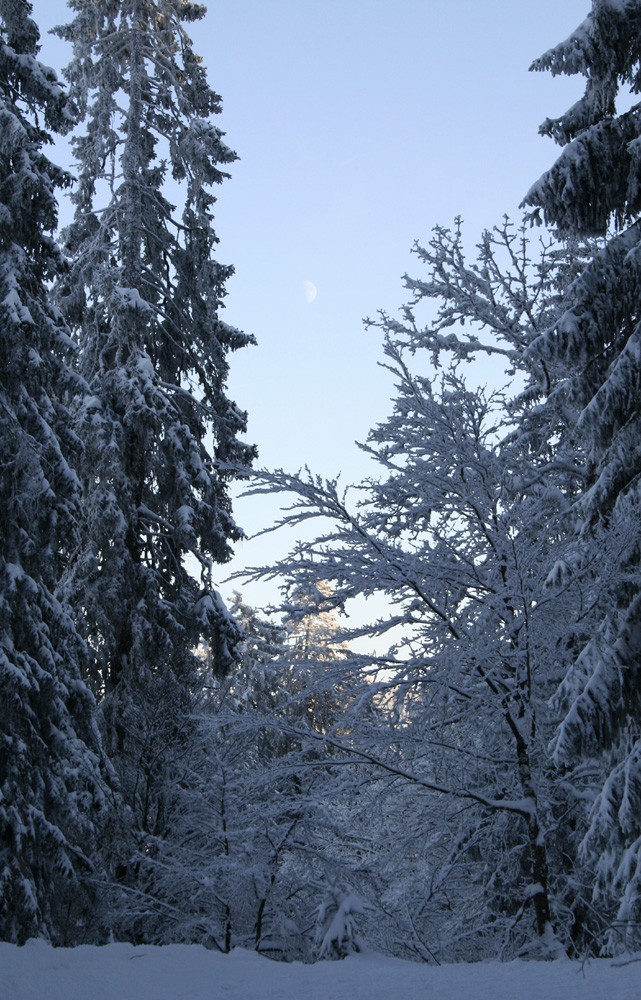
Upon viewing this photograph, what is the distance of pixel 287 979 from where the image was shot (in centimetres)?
495

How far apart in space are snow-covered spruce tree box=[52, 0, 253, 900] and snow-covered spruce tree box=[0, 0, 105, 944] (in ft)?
5.69

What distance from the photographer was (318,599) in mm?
7059

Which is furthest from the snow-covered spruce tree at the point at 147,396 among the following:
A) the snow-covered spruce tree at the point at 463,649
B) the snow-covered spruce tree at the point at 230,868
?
the snow-covered spruce tree at the point at 463,649

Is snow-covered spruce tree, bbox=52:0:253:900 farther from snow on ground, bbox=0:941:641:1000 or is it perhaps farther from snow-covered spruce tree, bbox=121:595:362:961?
snow on ground, bbox=0:941:641:1000

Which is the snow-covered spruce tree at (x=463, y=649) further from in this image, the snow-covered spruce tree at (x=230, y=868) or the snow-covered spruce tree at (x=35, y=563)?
the snow-covered spruce tree at (x=35, y=563)

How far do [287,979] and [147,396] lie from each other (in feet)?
36.6

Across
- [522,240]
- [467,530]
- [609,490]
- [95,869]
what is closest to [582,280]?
[609,490]

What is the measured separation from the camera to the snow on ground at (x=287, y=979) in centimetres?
438

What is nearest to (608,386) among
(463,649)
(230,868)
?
(463,649)

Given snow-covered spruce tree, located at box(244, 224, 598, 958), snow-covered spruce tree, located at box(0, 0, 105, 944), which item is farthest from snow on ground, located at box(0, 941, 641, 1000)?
snow-covered spruce tree, located at box(0, 0, 105, 944)

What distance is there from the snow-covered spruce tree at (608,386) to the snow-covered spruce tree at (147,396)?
17.7 feet

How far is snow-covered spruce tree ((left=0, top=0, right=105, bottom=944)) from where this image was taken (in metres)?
9.42

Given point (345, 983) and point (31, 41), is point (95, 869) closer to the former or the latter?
point (345, 983)

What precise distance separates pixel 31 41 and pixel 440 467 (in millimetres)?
9645
